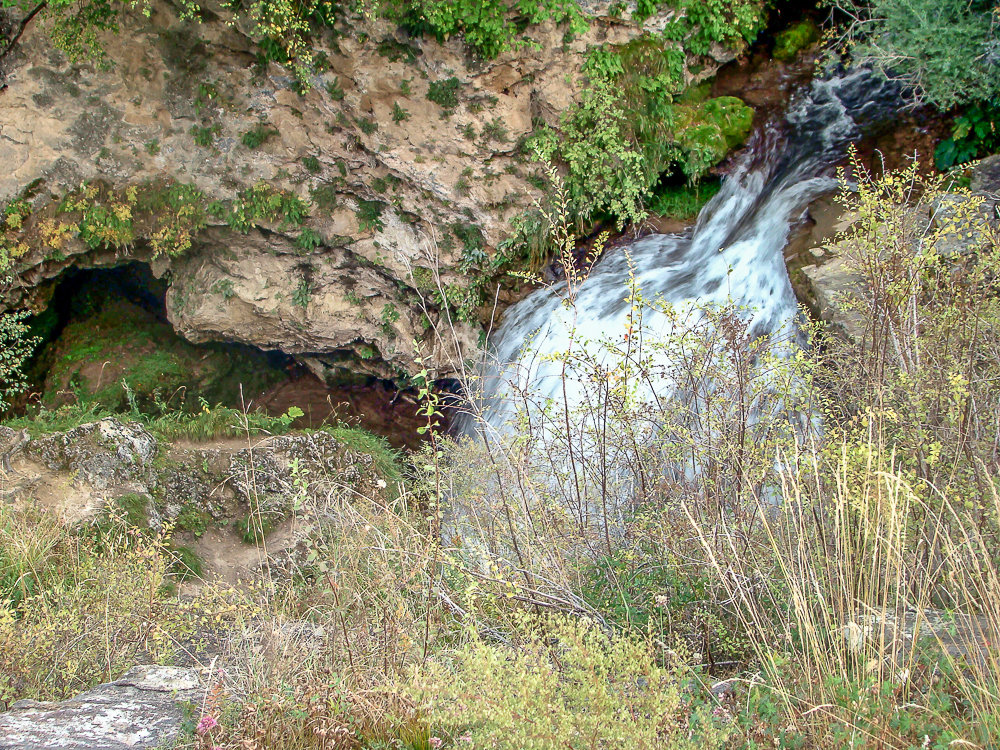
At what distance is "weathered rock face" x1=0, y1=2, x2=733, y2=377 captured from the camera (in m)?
6.99

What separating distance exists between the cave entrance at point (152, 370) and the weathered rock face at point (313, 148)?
91 centimetres

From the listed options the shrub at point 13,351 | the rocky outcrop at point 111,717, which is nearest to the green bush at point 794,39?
the rocky outcrop at point 111,717

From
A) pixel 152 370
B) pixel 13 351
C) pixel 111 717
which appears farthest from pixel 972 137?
pixel 13 351

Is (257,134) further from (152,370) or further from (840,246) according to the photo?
(840,246)

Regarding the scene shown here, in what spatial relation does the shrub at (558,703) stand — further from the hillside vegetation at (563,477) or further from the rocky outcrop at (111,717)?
the rocky outcrop at (111,717)

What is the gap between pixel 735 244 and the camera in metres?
6.60

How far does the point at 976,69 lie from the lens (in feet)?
19.2

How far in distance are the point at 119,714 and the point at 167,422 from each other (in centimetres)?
525

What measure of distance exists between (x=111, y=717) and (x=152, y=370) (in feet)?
22.8

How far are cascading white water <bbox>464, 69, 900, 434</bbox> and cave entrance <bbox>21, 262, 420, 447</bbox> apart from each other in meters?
2.06

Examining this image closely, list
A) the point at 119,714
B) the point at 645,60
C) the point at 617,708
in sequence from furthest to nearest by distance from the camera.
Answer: the point at 645,60 → the point at 119,714 → the point at 617,708

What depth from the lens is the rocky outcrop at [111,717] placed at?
230 centimetres

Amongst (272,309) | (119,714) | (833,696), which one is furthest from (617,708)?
(272,309)

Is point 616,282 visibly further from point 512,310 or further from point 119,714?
point 119,714
